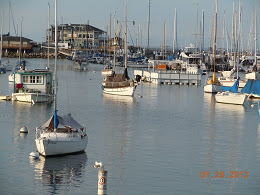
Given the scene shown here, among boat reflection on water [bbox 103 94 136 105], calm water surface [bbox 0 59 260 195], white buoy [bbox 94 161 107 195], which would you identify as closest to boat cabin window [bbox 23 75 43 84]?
calm water surface [bbox 0 59 260 195]

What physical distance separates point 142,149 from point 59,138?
6.65 metres

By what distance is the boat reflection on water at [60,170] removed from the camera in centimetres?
2683

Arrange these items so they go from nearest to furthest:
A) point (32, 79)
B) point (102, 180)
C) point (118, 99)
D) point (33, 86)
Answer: point (102, 180) → point (32, 79) → point (33, 86) → point (118, 99)

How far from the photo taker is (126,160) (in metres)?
32.3

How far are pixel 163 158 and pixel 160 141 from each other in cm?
565

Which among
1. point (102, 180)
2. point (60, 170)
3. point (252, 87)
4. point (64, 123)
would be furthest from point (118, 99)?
point (102, 180)

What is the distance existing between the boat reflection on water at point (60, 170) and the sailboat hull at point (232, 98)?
32.0 m

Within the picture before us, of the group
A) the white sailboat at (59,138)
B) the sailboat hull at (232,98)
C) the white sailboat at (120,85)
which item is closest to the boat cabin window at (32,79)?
the white sailboat at (120,85)

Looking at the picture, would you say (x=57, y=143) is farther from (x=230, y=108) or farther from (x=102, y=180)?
(x=230, y=108)

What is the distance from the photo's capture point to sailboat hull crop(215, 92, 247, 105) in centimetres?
6138

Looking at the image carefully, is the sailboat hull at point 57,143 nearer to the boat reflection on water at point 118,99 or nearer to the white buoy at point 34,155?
the white buoy at point 34,155

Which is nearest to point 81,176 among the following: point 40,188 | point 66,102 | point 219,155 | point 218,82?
point 40,188

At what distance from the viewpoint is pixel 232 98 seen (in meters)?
61.8

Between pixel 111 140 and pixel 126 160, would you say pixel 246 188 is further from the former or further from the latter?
pixel 111 140
